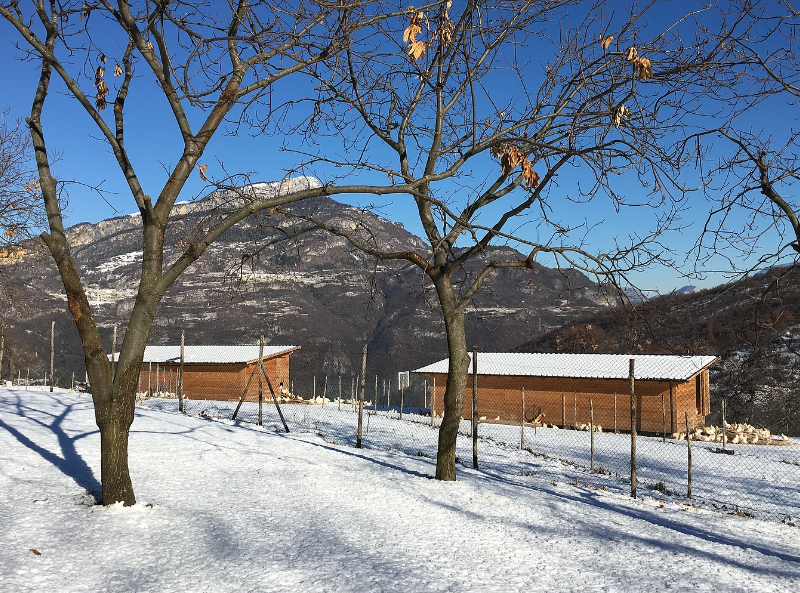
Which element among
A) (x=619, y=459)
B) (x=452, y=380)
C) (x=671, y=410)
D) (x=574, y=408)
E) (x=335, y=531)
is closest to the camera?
(x=335, y=531)

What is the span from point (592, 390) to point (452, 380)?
19.3 m

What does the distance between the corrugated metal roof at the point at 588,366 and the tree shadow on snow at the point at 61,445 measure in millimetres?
17748

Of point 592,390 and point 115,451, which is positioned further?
point 592,390

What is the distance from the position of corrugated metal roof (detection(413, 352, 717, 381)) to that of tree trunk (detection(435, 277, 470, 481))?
17.6 m

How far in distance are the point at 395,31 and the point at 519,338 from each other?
80927 mm

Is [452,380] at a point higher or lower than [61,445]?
higher

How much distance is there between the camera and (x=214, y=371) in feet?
110

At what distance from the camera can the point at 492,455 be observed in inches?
574

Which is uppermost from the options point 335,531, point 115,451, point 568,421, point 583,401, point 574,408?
point 115,451

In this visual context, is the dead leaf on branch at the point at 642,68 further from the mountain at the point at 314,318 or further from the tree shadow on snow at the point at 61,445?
the mountain at the point at 314,318

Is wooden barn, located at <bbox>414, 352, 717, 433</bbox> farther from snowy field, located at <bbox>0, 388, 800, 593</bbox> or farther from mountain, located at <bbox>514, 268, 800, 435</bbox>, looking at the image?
snowy field, located at <bbox>0, 388, 800, 593</bbox>

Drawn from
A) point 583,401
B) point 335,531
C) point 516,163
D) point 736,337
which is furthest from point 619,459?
point 516,163

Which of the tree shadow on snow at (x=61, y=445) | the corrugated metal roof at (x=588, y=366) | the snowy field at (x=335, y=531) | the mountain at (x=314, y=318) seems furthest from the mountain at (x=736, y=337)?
the mountain at (x=314, y=318)

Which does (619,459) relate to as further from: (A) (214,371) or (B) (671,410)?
→ (A) (214,371)
